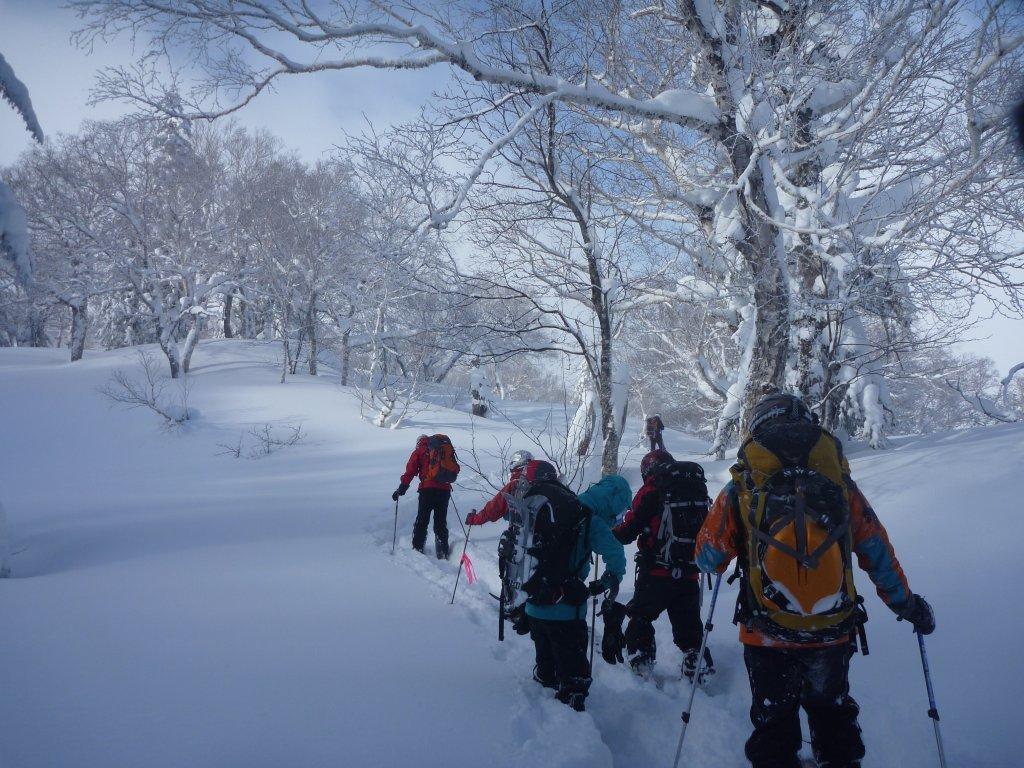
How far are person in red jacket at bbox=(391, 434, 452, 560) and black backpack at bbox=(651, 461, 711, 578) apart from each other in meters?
3.97

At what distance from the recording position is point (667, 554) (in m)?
4.15

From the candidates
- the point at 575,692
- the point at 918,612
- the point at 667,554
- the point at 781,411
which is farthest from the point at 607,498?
the point at 918,612

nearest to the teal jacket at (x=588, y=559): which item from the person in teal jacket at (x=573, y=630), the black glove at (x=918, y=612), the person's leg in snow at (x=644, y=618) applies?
the person in teal jacket at (x=573, y=630)

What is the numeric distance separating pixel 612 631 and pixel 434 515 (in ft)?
12.2

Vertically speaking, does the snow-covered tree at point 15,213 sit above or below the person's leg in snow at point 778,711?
above

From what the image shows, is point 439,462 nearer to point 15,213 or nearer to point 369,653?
point 369,653

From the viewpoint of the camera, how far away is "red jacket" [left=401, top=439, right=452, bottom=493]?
7609mm

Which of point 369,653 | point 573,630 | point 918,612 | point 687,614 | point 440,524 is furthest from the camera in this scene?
point 440,524

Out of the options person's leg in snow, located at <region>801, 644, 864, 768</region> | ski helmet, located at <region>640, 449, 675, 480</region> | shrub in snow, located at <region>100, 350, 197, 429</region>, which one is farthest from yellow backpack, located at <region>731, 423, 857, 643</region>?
shrub in snow, located at <region>100, 350, 197, 429</region>

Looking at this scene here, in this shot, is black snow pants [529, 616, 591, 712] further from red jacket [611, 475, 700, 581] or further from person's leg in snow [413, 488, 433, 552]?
person's leg in snow [413, 488, 433, 552]

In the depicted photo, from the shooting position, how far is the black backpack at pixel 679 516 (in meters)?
4.13

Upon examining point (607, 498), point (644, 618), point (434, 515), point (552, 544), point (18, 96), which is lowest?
point (434, 515)

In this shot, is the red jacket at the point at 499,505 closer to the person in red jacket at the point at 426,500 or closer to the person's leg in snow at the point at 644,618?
the person's leg in snow at the point at 644,618

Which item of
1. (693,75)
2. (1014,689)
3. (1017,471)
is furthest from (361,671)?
(693,75)
